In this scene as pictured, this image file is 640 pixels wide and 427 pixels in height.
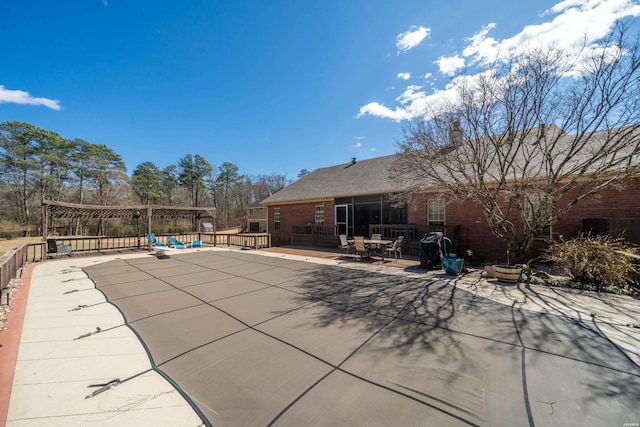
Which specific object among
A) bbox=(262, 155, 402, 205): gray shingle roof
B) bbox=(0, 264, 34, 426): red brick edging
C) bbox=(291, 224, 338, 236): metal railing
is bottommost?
bbox=(0, 264, 34, 426): red brick edging

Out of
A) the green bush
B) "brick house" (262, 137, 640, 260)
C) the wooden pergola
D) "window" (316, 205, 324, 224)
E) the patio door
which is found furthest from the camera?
"window" (316, 205, 324, 224)

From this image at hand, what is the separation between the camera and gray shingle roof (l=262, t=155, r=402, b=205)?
13.1 metres

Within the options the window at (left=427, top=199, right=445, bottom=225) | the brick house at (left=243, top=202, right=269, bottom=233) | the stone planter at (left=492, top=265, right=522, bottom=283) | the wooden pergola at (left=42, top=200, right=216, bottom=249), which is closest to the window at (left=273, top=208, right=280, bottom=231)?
the wooden pergola at (left=42, top=200, right=216, bottom=249)

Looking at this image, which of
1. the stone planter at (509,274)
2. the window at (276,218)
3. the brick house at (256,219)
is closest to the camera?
the stone planter at (509,274)

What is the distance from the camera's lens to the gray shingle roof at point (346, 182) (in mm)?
13141

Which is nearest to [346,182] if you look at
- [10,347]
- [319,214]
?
[319,214]

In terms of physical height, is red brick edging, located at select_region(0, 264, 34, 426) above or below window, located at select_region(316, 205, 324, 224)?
below

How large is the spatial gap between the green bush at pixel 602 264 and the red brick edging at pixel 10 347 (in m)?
9.83

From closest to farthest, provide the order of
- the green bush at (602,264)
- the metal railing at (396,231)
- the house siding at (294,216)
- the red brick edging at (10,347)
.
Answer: the red brick edging at (10,347) → the green bush at (602,264) → the metal railing at (396,231) → the house siding at (294,216)

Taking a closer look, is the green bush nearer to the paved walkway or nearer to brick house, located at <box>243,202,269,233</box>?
the paved walkway

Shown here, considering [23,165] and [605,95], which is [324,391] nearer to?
[605,95]

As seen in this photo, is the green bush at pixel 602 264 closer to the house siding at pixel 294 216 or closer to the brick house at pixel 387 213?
the brick house at pixel 387 213

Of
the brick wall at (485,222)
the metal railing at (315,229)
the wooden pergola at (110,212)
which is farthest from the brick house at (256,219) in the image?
the brick wall at (485,222)

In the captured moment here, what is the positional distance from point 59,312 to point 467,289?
340 inches
